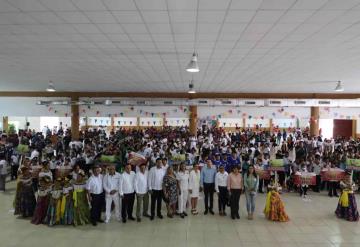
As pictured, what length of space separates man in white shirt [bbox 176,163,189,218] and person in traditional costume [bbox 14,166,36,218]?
3.34m

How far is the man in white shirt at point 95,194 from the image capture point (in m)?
6.61

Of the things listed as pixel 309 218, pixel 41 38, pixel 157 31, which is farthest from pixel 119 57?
pixel 309 218

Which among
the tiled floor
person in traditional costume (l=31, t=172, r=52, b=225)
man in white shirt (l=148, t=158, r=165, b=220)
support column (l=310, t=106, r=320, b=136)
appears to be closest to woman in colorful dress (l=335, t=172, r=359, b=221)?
the tiled floor

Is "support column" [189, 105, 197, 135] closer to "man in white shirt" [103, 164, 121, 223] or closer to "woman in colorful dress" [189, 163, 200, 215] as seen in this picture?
"woman in colorful dress" [189, 163, 200, 215]

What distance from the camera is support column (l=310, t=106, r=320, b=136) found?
18.9m

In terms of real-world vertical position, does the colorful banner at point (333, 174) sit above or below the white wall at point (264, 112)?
below

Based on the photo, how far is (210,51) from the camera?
7.20 metres

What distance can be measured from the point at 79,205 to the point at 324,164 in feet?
24.2

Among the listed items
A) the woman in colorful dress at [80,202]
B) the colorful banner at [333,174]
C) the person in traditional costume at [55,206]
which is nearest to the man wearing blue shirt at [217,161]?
the colorful banner at [333,174]

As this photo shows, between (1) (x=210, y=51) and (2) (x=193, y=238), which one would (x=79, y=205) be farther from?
(1) (x=210, y=51)

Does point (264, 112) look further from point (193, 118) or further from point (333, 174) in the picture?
point (333, 174)

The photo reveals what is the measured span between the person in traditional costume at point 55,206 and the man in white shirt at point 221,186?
11.5 ft

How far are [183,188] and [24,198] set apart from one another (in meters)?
3.62

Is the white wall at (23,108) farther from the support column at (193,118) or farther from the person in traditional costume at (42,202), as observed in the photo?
the person in traditional costume at (42,202)
